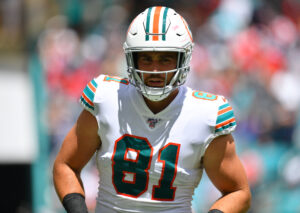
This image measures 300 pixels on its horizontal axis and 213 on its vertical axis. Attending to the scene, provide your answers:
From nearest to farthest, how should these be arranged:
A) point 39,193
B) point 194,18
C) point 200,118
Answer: point 200,118, point 39,193, point 194,18

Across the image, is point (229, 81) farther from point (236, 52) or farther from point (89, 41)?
point (89, 41)

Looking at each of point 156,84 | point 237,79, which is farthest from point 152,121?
point 237,79

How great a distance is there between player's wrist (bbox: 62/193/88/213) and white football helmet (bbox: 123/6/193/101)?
1.98 ft

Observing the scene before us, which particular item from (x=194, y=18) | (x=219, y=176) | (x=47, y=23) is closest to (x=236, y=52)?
(x=194, y=18)

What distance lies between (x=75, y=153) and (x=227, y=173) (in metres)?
0.78

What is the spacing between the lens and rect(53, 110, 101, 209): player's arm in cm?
292

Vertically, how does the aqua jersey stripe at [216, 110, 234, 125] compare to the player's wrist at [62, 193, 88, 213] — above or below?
above

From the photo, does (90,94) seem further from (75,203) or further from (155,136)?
(75,203)

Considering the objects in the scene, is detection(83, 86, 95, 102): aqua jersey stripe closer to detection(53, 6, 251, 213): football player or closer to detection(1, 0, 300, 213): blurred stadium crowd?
detection(53, 6, 251, 213): football player

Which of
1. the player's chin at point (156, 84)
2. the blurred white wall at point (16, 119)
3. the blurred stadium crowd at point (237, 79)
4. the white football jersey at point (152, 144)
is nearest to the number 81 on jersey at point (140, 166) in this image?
the white football jersey at point (152, 144)

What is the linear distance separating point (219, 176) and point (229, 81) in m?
4.52

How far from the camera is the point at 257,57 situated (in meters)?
7.79

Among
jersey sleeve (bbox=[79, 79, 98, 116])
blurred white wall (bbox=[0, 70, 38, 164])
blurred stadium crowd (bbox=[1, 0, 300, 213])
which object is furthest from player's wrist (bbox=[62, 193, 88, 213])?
blurred white wall (bbox=[0, 70, 38, 164])

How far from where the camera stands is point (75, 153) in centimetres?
295
